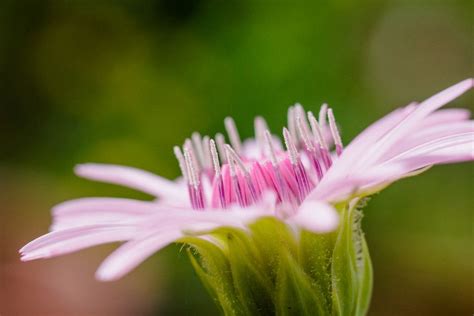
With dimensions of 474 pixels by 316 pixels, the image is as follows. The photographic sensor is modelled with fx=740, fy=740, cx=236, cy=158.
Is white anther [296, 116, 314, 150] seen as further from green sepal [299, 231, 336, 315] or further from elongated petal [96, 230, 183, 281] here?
elongated petal [96, 230, 183, 281]

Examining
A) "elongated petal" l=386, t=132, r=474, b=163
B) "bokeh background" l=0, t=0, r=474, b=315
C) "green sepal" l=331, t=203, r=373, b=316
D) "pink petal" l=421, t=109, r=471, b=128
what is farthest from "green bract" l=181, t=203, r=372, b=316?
"bokeh background" l=0, t=0, r=474, b=315

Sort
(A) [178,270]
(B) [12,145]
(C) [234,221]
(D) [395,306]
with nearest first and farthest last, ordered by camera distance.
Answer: (C) [234,221]
(D) [395,306]
(A) [178,270]
(B) [12,145]

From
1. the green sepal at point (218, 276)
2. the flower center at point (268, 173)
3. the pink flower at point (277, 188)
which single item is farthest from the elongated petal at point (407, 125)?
the green sepal at point (218, 276)

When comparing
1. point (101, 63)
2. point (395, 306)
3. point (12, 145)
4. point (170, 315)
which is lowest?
point (395, 306)

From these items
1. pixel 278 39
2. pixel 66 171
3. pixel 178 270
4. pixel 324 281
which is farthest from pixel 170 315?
pixel 324 281

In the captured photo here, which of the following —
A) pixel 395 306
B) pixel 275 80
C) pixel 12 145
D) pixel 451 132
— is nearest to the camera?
pixel 451 132

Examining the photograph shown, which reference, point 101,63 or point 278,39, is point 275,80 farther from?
point 101,63
